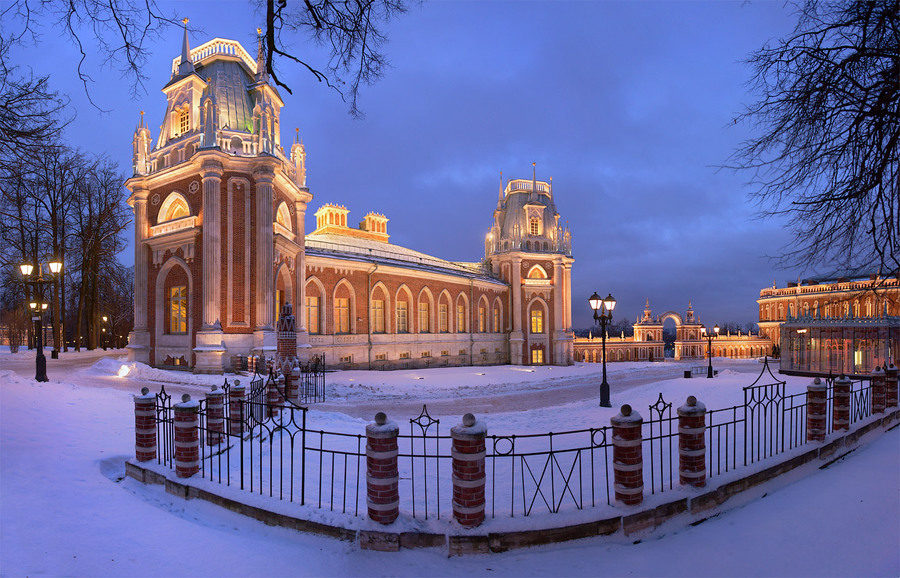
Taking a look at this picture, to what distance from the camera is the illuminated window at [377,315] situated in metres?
29.1

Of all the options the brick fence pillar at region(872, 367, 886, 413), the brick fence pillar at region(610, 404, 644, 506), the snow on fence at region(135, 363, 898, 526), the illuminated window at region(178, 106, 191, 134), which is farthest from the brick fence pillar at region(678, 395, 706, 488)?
the illuminated window at region(178, 106, 191, 134)

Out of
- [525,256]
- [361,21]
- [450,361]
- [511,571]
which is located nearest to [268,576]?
[511,571]

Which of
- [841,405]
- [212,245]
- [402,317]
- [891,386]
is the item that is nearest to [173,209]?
[212,245]

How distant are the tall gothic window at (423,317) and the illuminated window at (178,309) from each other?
47.3ft

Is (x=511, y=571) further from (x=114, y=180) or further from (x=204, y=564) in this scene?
(x=114, y=180)

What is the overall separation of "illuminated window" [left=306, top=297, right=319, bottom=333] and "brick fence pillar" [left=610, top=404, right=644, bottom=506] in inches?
884

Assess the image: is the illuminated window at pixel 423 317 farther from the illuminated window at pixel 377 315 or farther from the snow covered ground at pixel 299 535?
the snow covered ground at pixel 299 535

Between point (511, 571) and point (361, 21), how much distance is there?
5849 millimetres

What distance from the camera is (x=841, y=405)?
8.98 m

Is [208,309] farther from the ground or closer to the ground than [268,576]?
farther from the ground

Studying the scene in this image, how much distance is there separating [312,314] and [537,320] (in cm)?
1912

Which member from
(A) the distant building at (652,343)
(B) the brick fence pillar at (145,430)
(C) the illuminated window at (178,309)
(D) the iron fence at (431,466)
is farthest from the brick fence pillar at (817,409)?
(A) the distant building at (652,343)

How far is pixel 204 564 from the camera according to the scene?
4.39 meters

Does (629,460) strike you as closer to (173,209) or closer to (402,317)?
(173,209)
